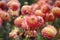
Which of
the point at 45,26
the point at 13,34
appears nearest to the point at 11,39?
the point at 13,34

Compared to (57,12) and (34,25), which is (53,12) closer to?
(57,12)

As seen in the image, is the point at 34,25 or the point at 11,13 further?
the point at 11,13

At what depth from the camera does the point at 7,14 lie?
26.6 inches

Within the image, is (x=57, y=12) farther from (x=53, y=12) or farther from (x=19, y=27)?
(x=19, y=27)

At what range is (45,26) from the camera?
0.63 m

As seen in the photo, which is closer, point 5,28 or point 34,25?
point 34,25

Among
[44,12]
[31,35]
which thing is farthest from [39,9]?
[31,35]

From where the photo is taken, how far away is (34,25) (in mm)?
581

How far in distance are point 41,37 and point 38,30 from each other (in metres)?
0.03

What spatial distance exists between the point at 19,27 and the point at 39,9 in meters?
0.11

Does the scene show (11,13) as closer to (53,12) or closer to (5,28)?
(5,28)

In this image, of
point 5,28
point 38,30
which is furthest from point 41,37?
point 5,28

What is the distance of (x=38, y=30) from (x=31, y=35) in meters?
0.04

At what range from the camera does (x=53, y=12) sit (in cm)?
66
